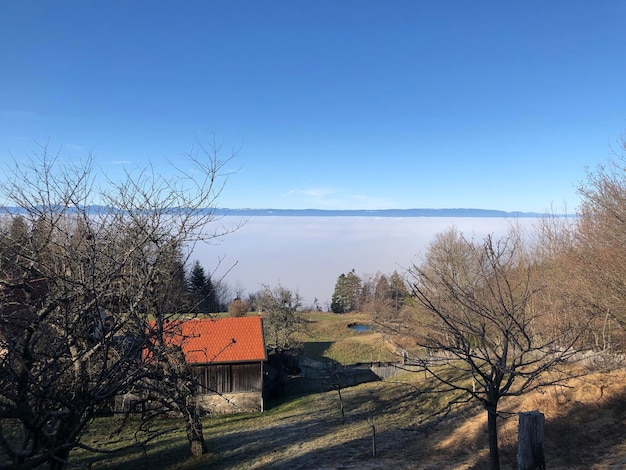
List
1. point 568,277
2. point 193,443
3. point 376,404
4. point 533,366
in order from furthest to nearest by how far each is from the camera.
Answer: point 376,404
point 568,277
point 533,366
point 193,443

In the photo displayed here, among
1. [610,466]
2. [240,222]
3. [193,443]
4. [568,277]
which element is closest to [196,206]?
[240,222]

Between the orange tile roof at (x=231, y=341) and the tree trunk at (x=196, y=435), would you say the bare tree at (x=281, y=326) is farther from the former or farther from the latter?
the tree trunk at (x=196, y=435)

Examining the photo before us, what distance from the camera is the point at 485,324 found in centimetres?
743

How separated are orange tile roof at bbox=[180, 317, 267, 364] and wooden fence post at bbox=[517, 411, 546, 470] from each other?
17654mm

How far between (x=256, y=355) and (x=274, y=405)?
3.10m

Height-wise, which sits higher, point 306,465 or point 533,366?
point 533,366

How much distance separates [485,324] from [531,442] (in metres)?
3.33

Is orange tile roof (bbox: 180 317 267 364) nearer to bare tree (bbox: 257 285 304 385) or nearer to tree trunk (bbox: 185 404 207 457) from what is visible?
bare tree (bbox: 257 285 304 385)

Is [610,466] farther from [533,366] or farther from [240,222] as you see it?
[240,222]

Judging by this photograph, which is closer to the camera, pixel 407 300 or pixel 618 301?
pixel 618 301

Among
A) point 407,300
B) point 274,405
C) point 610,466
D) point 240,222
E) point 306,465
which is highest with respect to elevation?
point 240,222

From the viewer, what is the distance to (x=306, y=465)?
34.1 feet

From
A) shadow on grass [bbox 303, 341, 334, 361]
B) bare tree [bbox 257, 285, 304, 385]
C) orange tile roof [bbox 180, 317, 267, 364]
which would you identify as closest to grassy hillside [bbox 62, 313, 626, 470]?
orange tile roof [bbox 180, 317, 267, 364]

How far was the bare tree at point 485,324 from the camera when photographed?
5.67m
